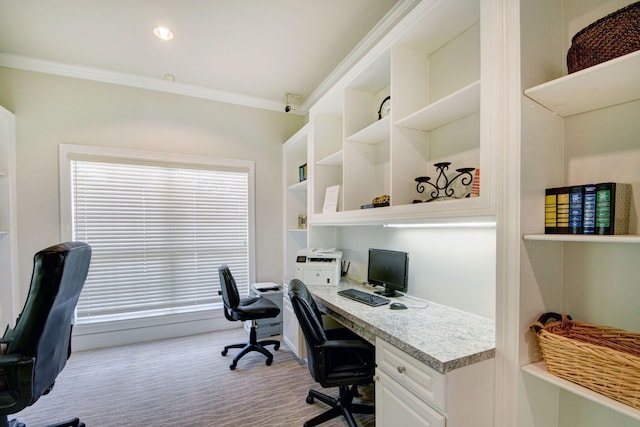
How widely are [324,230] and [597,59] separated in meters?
2.54

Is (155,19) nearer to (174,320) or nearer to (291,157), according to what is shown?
(291,157)

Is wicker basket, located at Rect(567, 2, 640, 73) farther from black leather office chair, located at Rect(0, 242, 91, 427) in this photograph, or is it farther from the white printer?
black leather office chair, located at Rect(0, 242, 91, 427)

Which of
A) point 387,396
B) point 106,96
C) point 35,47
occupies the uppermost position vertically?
point 35,47

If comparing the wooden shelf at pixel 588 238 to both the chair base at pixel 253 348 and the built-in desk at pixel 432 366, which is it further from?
the chair base at pixel 253 348

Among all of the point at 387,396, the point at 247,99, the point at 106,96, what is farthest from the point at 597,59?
the point at 106,96

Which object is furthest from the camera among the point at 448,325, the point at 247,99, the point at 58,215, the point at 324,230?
the point at 247,99

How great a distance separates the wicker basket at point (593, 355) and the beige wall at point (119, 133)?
10.5 feet

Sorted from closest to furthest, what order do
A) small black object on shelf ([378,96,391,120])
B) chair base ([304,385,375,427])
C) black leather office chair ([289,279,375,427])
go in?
black leather office chair ([289,279,375,427]) → chair base ([304,385,375,427]) → small black object on shelf ([378,96,391,120])

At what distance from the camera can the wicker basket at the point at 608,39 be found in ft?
3.09

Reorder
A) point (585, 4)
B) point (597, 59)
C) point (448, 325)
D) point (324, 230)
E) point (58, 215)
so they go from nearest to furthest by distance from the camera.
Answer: point (597, 59), point (585, 4), point (448, 325), point (58, 215), point (324, 230)

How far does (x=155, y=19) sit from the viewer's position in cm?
229

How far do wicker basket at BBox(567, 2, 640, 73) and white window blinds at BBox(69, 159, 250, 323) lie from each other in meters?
3.35

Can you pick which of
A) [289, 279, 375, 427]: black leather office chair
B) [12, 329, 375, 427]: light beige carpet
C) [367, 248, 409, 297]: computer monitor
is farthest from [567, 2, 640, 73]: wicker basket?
[12, 329, 375, 427]: light beige carpet

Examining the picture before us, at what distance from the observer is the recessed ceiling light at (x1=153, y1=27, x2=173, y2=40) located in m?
2.41
